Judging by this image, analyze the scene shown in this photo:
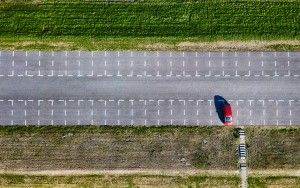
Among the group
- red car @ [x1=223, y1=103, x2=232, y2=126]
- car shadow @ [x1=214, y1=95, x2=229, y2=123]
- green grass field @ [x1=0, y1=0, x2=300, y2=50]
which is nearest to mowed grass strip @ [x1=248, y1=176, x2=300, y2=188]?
red car @ [x1=223, y1=103, x2=232, y2=126]

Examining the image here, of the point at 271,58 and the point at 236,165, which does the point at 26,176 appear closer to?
the point at 236,165

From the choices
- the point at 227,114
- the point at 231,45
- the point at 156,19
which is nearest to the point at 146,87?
the point at 156,19

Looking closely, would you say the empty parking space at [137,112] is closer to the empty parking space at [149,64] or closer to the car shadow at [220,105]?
the car shadow at [220,105]

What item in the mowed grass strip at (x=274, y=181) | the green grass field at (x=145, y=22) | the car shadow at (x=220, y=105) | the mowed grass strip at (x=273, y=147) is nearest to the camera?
the mowed grass strip at (x=274, y=181)

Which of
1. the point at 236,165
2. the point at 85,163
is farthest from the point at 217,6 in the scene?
the point at 85,163

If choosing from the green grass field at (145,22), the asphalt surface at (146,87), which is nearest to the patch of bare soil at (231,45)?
the green grass field at (145,22)

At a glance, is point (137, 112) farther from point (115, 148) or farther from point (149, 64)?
point (149, 64)

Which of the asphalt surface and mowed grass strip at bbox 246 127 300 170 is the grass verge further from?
mowed grass strip at bbox 246 127 300 170
